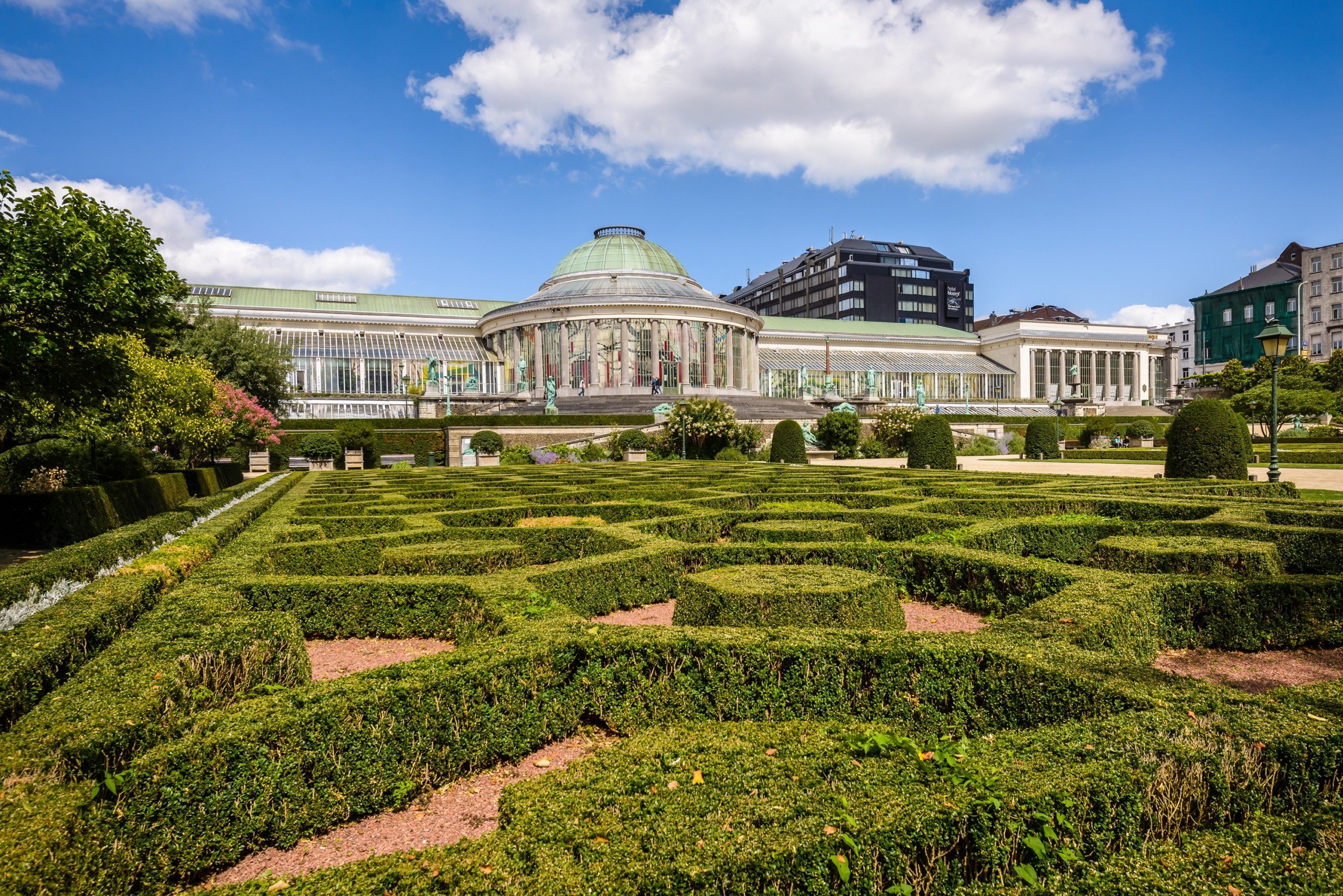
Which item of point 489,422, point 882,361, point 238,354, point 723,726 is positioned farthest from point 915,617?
point 882,361

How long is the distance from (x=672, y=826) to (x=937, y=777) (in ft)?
3.99

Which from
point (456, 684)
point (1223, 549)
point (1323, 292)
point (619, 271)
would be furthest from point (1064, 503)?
point (1323, 292)

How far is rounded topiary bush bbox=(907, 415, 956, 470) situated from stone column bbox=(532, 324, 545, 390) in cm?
3912

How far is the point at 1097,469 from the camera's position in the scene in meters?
26.3

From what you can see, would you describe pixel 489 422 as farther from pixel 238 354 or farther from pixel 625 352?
pixel 625 352

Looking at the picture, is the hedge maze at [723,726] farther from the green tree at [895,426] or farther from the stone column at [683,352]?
the stone column at [683,352]

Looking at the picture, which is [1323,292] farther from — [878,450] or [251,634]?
[251,634]

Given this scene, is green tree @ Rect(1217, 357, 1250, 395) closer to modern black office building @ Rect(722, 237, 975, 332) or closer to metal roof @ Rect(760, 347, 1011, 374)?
metal roof @ Rect(760, 347, 1011, 374)

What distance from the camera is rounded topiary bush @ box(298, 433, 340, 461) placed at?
34000 millimetres

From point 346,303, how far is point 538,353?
21.2 m

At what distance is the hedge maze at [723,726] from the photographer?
2.90 m

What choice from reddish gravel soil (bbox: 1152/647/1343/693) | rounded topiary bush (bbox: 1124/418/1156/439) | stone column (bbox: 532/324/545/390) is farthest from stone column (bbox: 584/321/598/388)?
reddish gravel soil (bbox: 1152/647/1343/693)

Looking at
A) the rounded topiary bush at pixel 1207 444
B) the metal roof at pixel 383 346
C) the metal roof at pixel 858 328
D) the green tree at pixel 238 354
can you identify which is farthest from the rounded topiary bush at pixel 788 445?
the metal roof at pixel 858 328

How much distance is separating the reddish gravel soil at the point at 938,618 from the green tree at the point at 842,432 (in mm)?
30196
